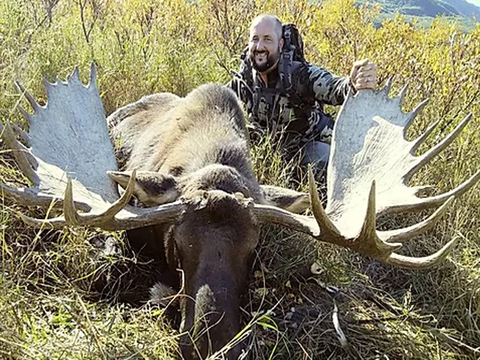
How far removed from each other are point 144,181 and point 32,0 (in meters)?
4.38

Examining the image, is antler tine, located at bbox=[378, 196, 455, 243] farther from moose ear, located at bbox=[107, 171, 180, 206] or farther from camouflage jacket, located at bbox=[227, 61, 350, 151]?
camouflage jacket, located at bbox=[227, 61, 350, 151]

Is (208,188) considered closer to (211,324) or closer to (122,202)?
(122,202)

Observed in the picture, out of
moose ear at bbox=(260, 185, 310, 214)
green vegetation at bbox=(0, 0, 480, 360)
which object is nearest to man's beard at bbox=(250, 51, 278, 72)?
green vegetation at bbox=(0, 0, 480, 360)

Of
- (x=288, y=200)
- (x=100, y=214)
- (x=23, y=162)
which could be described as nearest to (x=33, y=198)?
(x=23, y=162)

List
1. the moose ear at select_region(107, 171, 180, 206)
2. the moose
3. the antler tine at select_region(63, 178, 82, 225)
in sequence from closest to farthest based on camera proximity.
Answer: the antler tine at select_region(63, 178, 82, 225), the moose, the moose ear at select_region(107, 171, 180, 206)

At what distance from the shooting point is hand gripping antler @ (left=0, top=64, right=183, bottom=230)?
307 cm

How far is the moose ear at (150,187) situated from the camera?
3.40m

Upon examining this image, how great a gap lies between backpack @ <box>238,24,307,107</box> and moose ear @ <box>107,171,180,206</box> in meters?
2.39

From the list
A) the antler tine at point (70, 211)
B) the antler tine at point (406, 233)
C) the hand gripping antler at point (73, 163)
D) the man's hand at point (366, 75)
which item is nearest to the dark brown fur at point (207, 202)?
the hand gripping antler at point (73, 163)

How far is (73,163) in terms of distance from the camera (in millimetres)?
3758

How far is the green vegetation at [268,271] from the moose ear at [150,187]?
19.3 inches

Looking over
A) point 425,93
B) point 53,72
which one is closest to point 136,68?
point 53,72

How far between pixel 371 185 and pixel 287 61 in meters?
2.98

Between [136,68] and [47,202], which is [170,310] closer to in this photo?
[47,202]
